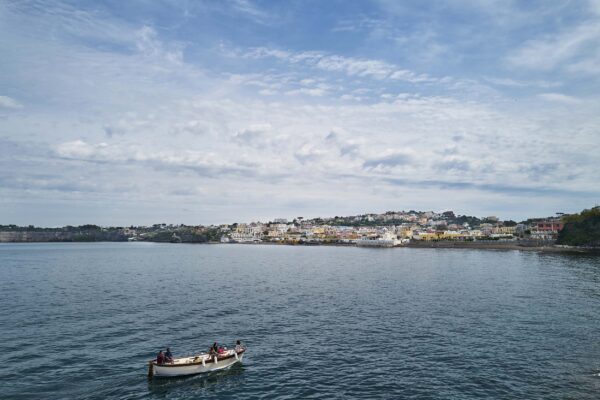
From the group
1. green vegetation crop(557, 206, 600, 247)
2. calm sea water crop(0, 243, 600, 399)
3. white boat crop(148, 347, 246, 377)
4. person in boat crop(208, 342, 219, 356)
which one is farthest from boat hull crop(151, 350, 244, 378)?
green vegetation crop(557, 206, 600, 247)

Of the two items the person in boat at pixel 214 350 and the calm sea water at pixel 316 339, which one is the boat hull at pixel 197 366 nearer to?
the person in boat at pixel 214 350

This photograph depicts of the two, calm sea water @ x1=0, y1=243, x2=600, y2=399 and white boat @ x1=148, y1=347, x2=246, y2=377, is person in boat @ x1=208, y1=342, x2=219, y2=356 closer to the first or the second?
white boat @ x1=148, y1=347, x2=246, y2=377

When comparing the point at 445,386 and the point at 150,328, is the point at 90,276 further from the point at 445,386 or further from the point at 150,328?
the point at 445,386

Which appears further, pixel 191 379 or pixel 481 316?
pixel 481 316

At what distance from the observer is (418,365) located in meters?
31.7

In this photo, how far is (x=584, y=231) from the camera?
500 ft

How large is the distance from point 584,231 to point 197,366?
164280 millimetres

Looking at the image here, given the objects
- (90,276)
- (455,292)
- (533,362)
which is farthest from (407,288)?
(90,276)

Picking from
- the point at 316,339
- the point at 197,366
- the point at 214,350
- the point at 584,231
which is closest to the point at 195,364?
the point at 197,366

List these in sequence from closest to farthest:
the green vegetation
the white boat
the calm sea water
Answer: the calm sea water
the white boat
the green vegetation

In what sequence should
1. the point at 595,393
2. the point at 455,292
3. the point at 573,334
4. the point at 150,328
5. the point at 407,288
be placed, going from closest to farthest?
the point at 595,393
the point at 573,334
the point at 150,328
the point at 455,292
the point at 407,288

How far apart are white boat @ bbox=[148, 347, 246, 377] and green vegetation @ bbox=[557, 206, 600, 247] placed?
514ft

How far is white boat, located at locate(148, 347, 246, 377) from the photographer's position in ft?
97.7

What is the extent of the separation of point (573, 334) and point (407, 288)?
1252 inches
